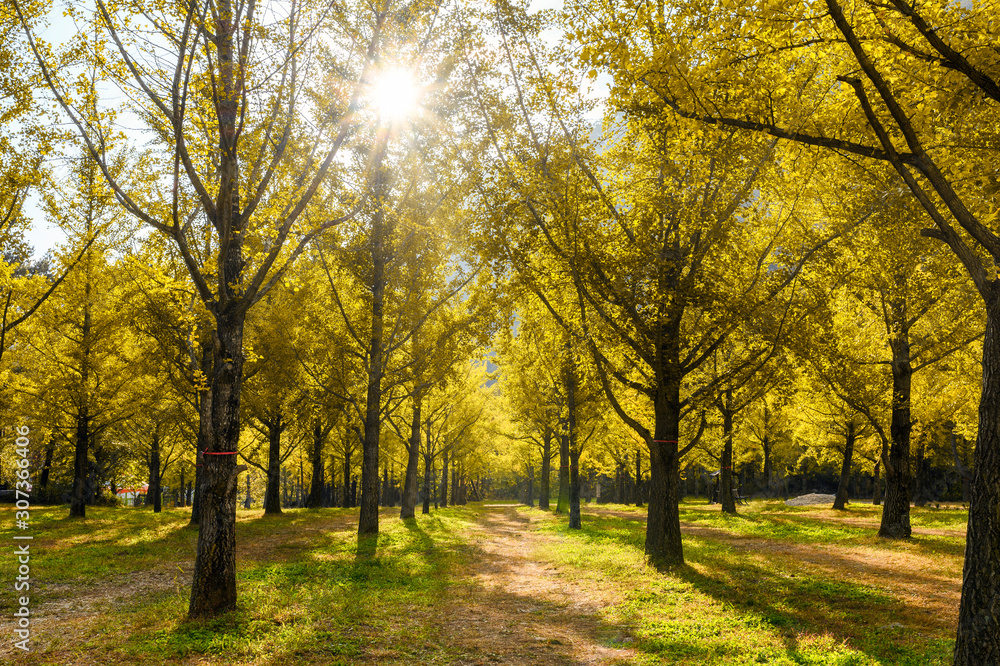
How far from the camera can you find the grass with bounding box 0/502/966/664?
20.0 ft

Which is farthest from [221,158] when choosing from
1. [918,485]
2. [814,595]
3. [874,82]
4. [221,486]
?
[918,485]

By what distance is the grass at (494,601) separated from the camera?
6086 millimetres

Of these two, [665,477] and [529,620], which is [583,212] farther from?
[529,620]

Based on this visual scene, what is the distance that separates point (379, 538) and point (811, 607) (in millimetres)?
11124

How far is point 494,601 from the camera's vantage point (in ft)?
29.3

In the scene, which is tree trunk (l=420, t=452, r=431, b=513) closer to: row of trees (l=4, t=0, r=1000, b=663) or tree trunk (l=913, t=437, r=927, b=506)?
row of trees (l=4, t=0, r=1000, b=663)

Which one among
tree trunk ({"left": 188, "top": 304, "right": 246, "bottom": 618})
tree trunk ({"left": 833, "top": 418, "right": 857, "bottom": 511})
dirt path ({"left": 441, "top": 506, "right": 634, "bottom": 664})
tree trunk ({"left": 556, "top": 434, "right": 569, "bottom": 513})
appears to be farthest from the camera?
tree trunk ({"left": 833, "top": 418, "right": 857, "bottom": 511})

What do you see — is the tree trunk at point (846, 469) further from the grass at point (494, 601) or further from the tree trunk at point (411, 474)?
the tree trunk at point (411, 474)

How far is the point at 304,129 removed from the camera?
34.0ft

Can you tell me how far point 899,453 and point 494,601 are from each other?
1293cm

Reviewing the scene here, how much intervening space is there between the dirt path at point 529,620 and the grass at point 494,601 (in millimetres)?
41

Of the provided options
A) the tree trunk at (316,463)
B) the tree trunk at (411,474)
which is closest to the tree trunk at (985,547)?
the tree trunk at (411,474)

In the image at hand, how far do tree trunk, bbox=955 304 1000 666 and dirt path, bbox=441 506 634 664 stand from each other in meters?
3.16

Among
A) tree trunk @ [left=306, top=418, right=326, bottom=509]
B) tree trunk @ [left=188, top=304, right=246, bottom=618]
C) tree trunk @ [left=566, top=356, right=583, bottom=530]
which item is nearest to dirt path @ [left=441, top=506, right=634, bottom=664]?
tree trunk @ [left=188, top=304, right=246, bottom=618]
